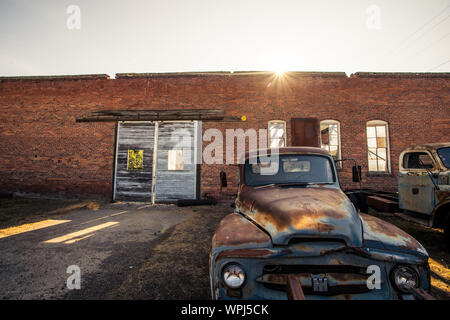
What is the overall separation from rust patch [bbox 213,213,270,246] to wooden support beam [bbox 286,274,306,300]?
1.12 feet

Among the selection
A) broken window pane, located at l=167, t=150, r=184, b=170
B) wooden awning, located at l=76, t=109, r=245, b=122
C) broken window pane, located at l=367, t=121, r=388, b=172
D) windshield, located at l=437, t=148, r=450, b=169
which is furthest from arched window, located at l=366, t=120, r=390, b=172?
broken window pane, located at l=167, t=150, r=184, b=170

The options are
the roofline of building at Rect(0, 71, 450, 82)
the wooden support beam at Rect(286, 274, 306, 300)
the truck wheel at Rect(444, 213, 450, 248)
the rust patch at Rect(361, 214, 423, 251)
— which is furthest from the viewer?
the roofline of building at Rect(0, 71, 450, 82)

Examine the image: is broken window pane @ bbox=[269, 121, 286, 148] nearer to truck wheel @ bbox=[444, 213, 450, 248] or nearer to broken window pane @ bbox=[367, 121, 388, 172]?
broken window pane @ bbox=[367, 121, 388, 172]

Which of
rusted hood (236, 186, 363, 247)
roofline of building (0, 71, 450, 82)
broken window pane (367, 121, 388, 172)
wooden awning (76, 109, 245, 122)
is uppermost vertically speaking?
roofline of building (0, 71, 450, 82)

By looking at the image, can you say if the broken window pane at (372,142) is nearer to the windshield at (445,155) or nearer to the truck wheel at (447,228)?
the windshield at (445,155)

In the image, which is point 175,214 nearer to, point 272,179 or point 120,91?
point 272,179

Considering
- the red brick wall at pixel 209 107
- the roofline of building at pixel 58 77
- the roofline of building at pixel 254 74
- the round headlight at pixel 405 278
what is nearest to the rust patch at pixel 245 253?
the round headlight at pixel 405 278

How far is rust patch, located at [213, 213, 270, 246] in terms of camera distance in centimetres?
164

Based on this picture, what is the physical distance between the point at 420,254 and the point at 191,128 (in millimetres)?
8284

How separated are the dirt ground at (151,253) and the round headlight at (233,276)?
102 centimetres

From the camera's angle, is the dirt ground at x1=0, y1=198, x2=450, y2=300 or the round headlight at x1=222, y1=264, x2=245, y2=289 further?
the dirt ground at x1=0, y1=198, x2=450, y2=300

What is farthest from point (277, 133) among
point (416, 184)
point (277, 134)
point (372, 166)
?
point (416, 184)

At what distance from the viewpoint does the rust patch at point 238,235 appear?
1636mm

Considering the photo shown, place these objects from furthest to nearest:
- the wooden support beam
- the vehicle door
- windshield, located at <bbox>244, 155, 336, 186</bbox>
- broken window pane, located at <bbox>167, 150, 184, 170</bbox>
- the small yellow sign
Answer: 1. the small yellow sign
2. broken window pane, located at <bbox>167, 150, 184, 170</bbox>
3. the vehicle door
4. windshield, located at <bbox>244, 155, 336, 186</bbox>
5. the wooden support beam
